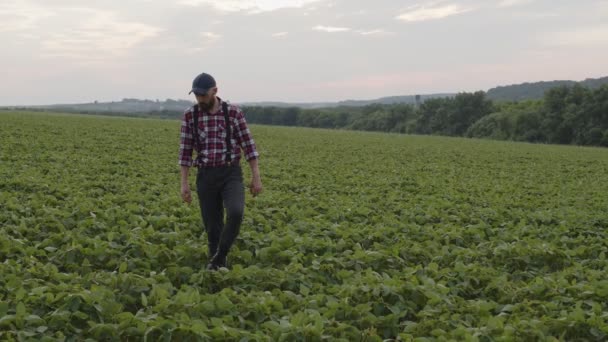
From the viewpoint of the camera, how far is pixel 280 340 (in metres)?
4.25

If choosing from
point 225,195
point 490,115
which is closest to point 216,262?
point 225,195

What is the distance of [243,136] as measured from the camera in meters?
6.07

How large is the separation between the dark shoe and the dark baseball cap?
1.74m

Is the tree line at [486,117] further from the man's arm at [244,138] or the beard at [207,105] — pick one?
the beard at [207,105]

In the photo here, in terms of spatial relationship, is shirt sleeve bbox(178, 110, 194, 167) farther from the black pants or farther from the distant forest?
the distant forest

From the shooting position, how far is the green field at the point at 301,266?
459cm

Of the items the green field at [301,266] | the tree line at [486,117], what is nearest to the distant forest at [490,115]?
the tree line at [486,117]

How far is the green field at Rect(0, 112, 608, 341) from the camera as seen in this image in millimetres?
4590

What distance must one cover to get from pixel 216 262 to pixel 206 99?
5.71 feet

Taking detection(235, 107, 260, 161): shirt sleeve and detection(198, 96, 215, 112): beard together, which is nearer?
detection(198, 96, 215, 112): beard

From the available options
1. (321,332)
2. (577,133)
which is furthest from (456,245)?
(577,133)

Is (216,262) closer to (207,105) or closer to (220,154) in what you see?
(220,154)

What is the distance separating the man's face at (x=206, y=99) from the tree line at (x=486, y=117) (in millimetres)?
Result: 71348

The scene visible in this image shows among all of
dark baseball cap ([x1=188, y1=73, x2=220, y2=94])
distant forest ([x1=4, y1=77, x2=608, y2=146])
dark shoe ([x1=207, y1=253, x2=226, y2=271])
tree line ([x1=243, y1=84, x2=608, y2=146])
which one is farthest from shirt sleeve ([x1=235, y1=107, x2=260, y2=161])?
tree line ([x1=243, y1=84, x2=608, y2=146])
